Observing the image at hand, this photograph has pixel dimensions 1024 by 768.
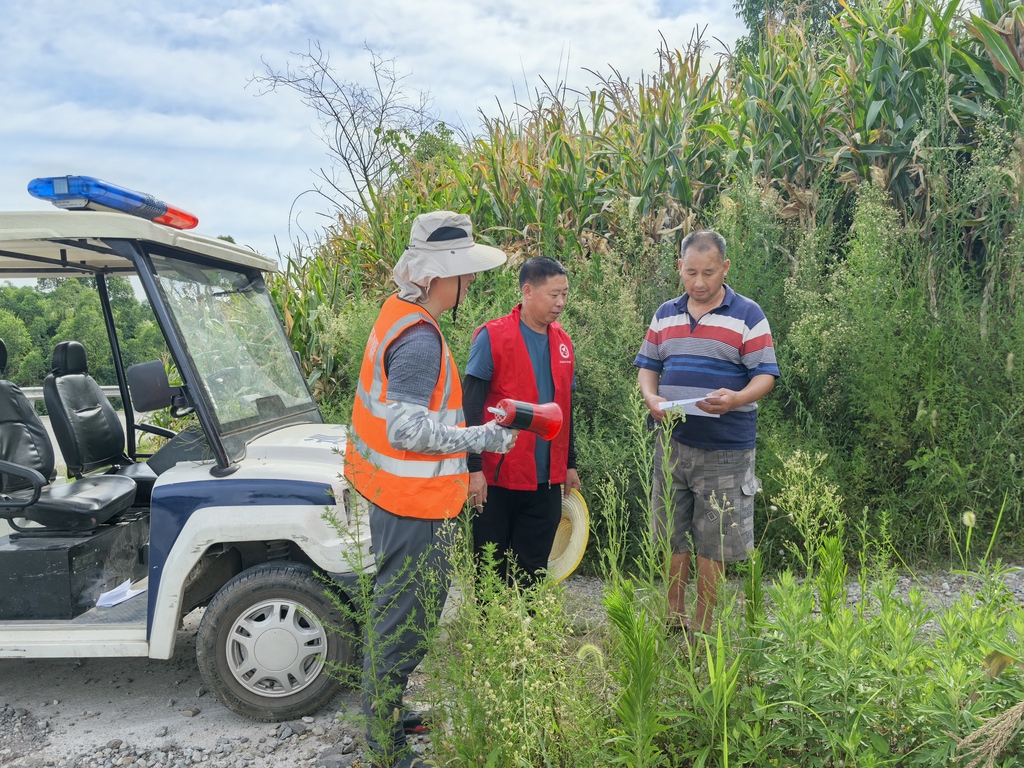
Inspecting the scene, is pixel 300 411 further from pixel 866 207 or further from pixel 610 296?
pixel 866 207

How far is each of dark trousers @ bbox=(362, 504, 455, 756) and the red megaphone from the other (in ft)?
1.51

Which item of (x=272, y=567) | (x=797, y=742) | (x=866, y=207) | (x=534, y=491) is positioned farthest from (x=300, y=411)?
(x=866, y=207)

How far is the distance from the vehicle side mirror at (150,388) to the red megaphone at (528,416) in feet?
5.04

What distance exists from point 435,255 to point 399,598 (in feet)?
4.17

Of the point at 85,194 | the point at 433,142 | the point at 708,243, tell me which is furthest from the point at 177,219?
the point at 433,142

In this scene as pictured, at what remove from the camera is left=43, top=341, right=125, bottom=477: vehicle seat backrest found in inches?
176

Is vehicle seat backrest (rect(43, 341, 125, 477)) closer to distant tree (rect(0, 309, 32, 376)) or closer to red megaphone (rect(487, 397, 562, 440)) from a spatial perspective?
red megaphone (rect(487, 397, 562, 440))

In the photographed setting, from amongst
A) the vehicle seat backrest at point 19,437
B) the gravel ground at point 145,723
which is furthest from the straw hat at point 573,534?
the vehicle seat backrest at point 19,437

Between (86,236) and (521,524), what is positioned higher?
(86,236)

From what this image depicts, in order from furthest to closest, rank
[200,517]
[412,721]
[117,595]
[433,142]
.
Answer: [433,142]
[117,595]
[200,517]
[412,721]

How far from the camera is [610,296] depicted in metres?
5.57

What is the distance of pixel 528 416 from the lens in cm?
299

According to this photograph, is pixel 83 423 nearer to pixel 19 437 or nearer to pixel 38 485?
pixel 19 437

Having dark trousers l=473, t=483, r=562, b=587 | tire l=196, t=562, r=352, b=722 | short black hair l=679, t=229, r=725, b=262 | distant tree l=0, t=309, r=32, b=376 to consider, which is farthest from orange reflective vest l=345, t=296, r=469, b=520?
distant tree l=0, t=309, r=32, b=376
